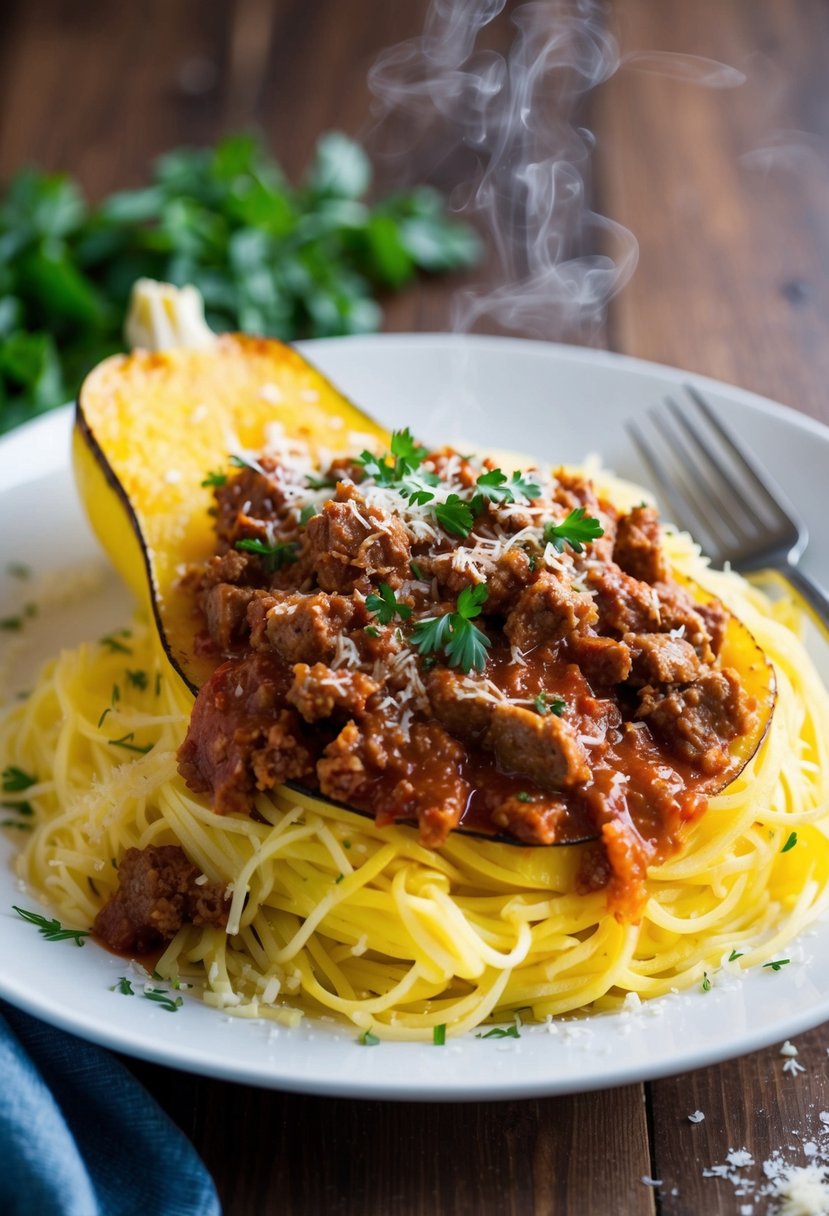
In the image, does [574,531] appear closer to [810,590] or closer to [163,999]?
[810,590]

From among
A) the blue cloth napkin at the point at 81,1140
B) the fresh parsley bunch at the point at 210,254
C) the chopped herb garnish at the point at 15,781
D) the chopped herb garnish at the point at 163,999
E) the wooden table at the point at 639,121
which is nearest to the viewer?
the blue cloth napkin at the point at 81,1140

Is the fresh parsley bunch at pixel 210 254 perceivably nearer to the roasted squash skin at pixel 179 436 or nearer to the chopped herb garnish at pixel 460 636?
the roasted squash skin at pixel 179 436

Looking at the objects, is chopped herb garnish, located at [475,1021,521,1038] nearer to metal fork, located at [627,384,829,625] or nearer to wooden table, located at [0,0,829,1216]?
metal fork, located at [627,384,829,625]

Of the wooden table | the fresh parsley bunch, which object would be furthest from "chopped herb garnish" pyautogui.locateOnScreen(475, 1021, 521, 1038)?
the wooden table

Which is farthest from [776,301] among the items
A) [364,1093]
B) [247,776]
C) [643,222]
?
[364,1093]

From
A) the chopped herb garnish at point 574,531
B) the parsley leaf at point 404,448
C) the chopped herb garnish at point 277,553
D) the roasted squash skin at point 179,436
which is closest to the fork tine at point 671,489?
the roasted squash skin at point 179,436

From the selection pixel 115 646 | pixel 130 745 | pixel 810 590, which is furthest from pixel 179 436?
pixel 810 590
